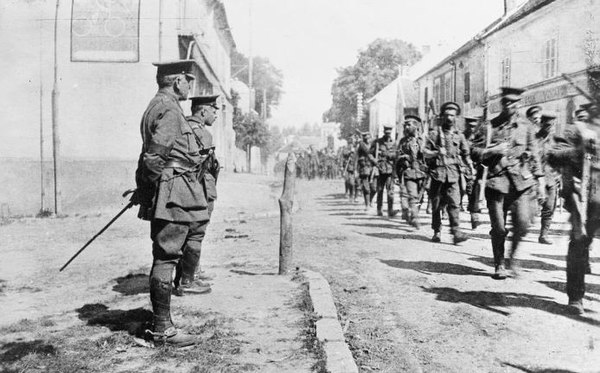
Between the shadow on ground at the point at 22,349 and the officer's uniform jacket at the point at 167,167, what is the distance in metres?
1.15

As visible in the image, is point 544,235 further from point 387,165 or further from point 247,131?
point 247,131

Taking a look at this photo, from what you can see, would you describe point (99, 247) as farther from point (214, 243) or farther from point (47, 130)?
point (47, 130)

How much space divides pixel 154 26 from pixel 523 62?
12.7 metres

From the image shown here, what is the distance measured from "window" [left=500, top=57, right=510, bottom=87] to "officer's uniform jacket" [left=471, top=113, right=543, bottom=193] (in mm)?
14952

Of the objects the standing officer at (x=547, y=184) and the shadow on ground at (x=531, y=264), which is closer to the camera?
the shadow on ground at (x=531, y=264)

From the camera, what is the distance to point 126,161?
1463 cm

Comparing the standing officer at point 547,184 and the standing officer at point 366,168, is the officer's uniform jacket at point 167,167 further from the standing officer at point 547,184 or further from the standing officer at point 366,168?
the standing officer at point 366,168

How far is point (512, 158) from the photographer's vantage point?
636 cm

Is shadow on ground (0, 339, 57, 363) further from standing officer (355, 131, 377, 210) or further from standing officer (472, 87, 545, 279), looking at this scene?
standing officer (355, 131, 377, 210)

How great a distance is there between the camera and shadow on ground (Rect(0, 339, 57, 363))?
13.0ft

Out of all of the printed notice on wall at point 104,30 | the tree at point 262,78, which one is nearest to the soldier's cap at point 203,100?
the printed notice on wall at point 104,30

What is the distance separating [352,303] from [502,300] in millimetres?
1396

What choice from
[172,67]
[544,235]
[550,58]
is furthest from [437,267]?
[550,58]

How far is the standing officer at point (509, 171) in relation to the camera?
6.28 meters
